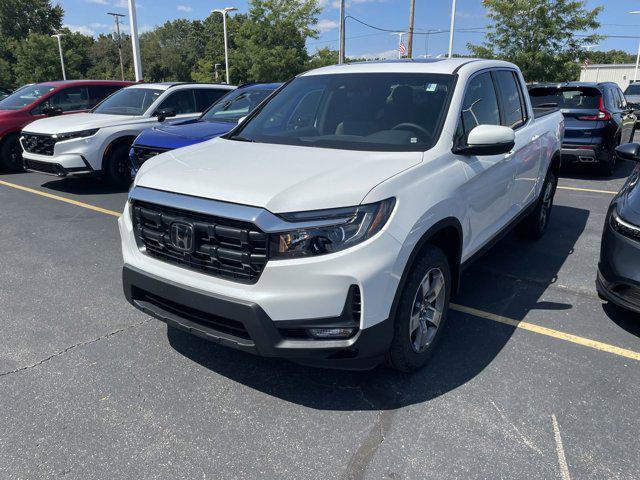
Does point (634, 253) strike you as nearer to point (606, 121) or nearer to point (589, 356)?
point (589, 356)

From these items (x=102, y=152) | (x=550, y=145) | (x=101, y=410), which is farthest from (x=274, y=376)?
(x=102, y=152)

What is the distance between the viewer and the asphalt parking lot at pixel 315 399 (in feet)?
7.84

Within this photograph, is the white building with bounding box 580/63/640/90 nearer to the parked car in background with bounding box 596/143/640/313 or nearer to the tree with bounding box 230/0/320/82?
the tree with bounding box 230/0/320/82

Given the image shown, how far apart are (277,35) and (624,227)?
1220 inches

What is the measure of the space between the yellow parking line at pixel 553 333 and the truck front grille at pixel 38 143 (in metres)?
6.86

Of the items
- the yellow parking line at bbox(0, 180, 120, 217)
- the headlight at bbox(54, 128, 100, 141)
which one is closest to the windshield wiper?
the yellow parking line at bbox(0, 180, 120, 217)

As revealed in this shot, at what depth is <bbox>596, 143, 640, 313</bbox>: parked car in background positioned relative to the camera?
3.39m

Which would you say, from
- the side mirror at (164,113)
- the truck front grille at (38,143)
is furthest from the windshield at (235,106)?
the truck front grille at (38,143)

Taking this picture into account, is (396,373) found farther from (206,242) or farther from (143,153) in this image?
(143,153)

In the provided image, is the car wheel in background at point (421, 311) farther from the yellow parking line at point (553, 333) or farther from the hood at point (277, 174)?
the yellow parking line at point (553, 333)

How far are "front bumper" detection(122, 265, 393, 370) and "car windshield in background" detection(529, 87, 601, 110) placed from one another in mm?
8138

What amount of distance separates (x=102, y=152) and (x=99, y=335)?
5.16 meters

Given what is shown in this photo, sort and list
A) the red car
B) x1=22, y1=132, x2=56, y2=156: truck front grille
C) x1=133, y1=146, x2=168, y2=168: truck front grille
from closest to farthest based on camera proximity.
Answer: x1=133, y1=146, x2=168, y2=168: truck front grille, x1=22, y1=132, x2=56, y2=156: truck front grille, the red car

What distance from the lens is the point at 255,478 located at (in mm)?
2295
